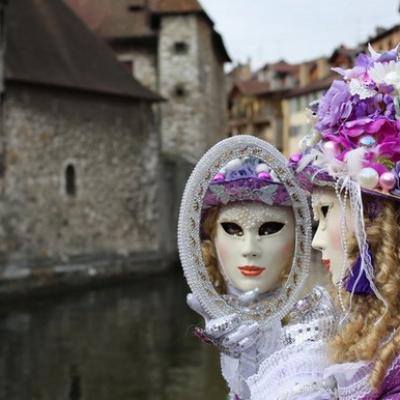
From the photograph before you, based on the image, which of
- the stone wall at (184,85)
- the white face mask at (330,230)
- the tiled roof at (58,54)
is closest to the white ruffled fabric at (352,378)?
the white face mask at (330,230)

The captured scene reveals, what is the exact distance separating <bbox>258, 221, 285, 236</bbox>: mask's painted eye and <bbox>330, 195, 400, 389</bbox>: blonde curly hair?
1074 millimetres

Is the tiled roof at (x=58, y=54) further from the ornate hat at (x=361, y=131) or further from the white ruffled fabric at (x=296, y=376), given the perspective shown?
the white ruffled fabric at (x=296, y=376)

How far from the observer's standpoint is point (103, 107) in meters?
19.2

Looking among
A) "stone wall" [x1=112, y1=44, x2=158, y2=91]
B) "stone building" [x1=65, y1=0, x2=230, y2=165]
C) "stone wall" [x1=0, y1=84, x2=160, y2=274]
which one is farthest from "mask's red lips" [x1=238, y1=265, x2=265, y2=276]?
"stone wall" [x1=112, y1=44, x2=158, y2=91]

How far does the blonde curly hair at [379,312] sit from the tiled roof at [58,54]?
15.1 metres

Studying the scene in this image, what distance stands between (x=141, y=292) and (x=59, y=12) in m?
7.89

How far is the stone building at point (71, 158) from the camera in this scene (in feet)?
55.7

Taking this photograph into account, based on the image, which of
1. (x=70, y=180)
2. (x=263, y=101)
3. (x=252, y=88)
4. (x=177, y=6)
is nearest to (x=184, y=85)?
(x=177, y=6)

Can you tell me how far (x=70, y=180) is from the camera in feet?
61.1

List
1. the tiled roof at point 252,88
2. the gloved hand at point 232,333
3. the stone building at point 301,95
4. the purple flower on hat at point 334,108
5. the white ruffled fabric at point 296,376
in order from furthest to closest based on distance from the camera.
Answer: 1. the tiled roof at point 252,88
2. the stone building at point 301,95
3. the gloved hand at point 232,333
4. the purple flower on hat at point 334,108
5. the white ruffled fabric at point 296,376

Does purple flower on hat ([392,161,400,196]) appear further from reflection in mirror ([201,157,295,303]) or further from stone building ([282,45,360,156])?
stone building ([282,45,360,156])

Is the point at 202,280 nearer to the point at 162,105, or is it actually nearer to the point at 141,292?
the point at 141,292

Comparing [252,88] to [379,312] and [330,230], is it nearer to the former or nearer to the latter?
[330,230]

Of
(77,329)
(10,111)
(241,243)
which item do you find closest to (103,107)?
(10,111)
